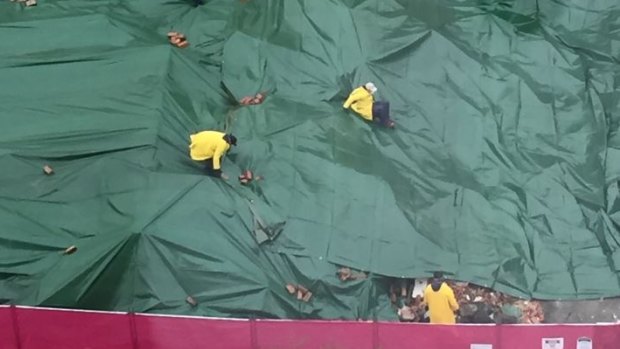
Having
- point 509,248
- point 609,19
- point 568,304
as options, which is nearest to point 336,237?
point 509,248

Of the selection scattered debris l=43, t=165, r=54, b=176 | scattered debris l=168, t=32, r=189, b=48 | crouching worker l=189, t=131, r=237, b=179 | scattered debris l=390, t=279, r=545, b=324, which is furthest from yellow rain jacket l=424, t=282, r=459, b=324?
scattered debris l=168, t=32, r=189, b=48

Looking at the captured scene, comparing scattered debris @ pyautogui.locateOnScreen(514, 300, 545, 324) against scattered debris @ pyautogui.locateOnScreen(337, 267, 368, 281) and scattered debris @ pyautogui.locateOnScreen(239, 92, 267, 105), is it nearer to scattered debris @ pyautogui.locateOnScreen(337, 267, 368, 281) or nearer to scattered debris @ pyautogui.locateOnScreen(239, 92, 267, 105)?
scattered debris @ pyautogui.locateOnScreen(337, 267, 368, 281)

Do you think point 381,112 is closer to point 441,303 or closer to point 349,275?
point 349,275

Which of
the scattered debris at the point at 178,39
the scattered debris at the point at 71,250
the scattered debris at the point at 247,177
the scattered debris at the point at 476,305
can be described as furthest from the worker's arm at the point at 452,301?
the scattered debris at the point at 178,39

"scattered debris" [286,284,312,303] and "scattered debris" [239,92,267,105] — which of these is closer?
"scattered debris" [286,284,312,303]

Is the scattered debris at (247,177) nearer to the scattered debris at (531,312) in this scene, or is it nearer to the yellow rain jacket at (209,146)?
the yellow rain jacket at (209,146)

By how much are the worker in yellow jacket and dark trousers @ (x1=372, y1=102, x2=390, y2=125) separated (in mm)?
3706

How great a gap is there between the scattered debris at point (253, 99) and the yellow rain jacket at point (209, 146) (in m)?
1.60

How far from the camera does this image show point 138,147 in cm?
1544

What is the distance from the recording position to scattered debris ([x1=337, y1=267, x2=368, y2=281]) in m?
14.3

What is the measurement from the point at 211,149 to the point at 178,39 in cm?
367

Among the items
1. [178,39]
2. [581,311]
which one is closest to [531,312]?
[581,311]

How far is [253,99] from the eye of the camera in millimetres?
16859

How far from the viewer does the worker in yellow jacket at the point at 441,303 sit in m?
13.8
